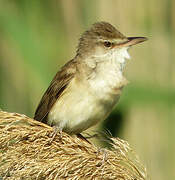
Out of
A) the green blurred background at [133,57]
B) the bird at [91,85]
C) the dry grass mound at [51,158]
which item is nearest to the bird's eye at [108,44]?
the bird at [91,85]

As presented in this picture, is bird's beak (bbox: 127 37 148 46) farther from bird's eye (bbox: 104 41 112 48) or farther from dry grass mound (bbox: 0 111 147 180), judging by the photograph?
dry grass mound (bbox: 0 111 147 180)

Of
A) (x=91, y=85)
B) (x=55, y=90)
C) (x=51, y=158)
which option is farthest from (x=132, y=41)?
(x=51, y=158)

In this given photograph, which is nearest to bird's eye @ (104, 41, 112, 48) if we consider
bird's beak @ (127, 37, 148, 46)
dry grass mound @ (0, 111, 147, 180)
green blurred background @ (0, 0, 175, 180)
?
bird's beak @ (127, 37, 148, 46)

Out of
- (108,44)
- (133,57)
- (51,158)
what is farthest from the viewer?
(133,57)

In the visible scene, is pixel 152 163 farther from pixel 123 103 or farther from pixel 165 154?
pixel 123 103

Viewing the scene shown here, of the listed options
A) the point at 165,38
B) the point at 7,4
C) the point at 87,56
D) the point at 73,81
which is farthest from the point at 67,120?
the point at 165,38

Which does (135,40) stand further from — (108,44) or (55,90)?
(55,90)

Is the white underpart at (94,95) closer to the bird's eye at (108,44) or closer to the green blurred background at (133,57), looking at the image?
the bird's eye at (108,44)
